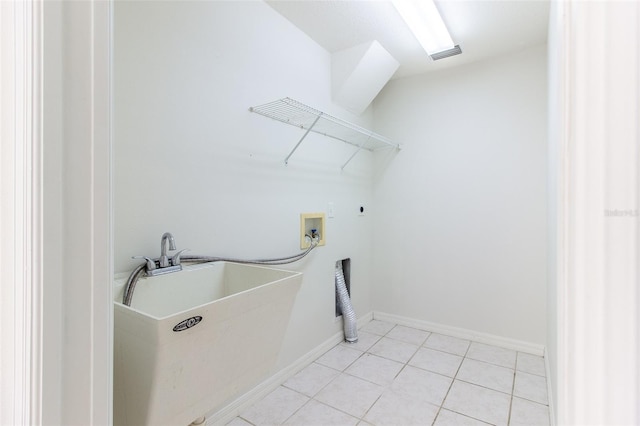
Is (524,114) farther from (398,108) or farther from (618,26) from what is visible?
(618,26)

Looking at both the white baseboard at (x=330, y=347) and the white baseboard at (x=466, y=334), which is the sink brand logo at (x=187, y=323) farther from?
the white baseboard at (x=466, y=334)

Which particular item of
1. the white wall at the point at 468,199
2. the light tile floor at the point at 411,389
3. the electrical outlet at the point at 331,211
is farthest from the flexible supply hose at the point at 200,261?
the white wall at the point at 468,199

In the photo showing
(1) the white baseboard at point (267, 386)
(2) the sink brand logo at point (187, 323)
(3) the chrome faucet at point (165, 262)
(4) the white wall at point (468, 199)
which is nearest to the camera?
(2) the sink brand logo at point (187, 323)

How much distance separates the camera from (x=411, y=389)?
1.92 meters

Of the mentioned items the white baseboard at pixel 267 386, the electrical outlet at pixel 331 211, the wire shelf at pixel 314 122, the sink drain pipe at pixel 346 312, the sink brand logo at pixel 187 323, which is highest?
the wire shelf at pixel 314 122

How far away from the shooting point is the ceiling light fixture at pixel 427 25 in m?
1.79

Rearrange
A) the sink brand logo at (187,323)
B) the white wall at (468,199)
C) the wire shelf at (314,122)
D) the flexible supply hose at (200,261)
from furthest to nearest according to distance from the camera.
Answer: the white wall at (468,199) → the wire shelf at (314,122) → the flexible supply hose at (200,261) → the sink brand logo at (187,323)

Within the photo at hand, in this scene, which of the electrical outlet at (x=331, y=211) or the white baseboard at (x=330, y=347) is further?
the electrical outlet at (x=331, y=211)

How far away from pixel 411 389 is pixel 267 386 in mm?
921

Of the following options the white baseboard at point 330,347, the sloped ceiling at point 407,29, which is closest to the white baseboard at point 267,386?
the white baseboard at point 330,347

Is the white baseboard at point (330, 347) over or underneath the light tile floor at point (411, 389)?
over

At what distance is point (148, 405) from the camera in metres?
0.87

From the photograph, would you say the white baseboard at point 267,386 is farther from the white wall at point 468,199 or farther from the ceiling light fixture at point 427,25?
the ceiling light fixture at point 427,25

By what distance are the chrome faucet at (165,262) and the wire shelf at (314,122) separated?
0.90m
